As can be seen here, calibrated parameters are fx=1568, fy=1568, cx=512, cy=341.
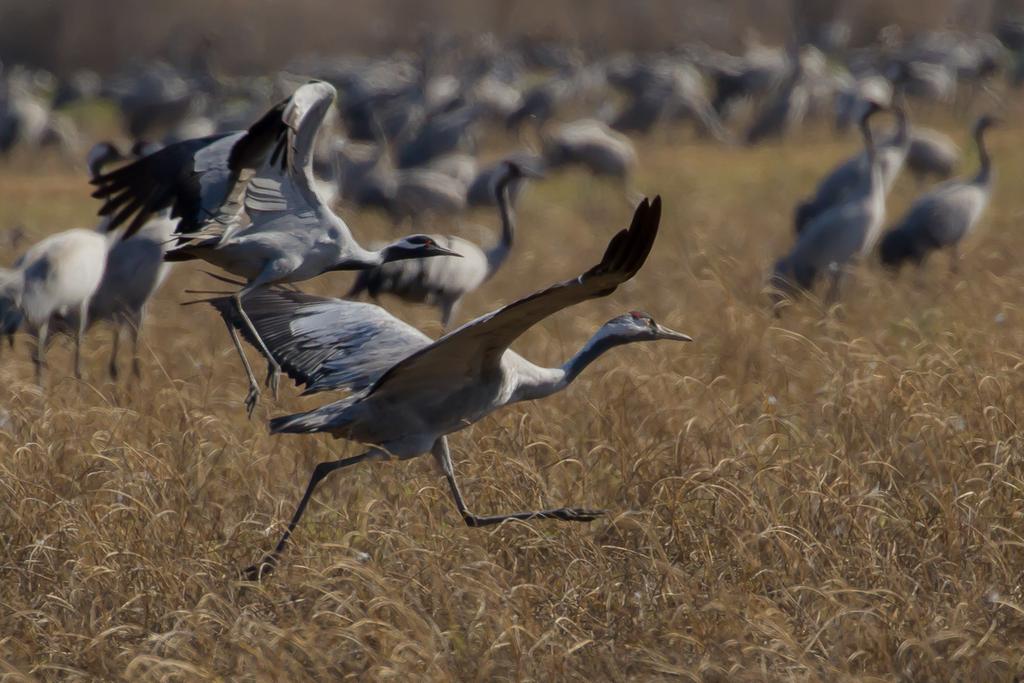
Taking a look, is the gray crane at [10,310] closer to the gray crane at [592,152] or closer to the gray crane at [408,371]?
the gray crane at [408,371]

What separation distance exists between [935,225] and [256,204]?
477cm

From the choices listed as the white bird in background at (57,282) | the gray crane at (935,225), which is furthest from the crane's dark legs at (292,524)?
the gray crane at (935,225)

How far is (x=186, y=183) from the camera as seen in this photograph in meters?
5.85

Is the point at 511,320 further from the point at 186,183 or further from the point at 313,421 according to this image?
the point at 186,183

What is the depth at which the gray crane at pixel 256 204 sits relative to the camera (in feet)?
18.0

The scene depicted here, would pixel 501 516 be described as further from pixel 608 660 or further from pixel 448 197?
pixel 448 197

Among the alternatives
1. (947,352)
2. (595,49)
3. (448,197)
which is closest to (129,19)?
(595,49)

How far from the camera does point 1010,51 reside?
85.9 feet

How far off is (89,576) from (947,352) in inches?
114

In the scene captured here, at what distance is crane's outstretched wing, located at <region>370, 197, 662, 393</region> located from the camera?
3562mm

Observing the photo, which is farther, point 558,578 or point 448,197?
point 448,197

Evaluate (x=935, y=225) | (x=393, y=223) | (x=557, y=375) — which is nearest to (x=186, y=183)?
(x=557, y=375)

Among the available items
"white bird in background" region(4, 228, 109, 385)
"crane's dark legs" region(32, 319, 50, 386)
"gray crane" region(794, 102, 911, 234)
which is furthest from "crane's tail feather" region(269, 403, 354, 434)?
"gray crane" region(794, 102, 911, 234)

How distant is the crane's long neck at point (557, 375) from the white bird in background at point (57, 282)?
2.80 m
